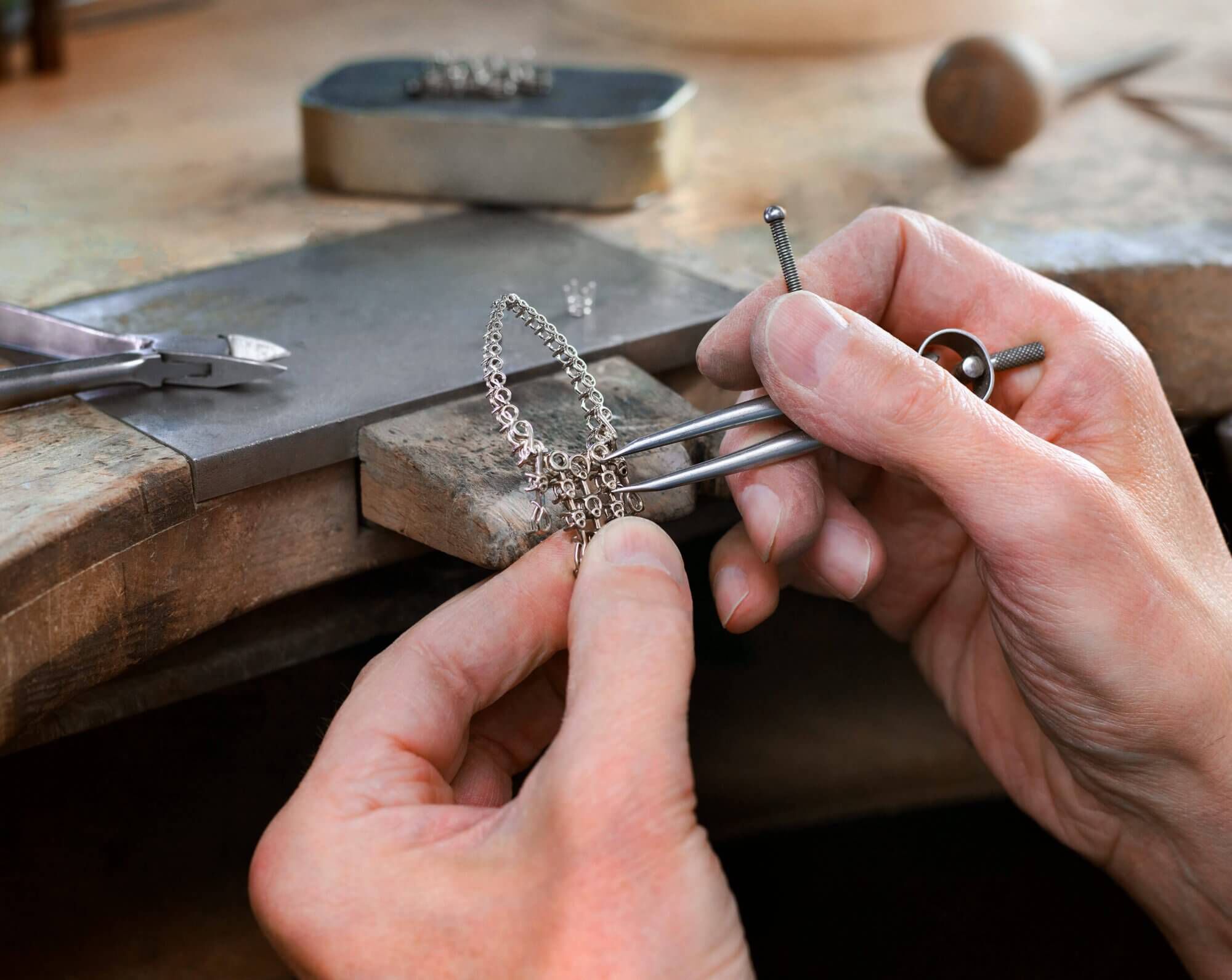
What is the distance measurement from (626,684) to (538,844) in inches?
3.4

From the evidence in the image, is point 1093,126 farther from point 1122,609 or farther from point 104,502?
point 104,502

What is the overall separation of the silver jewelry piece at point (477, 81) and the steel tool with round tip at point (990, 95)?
0.44 m

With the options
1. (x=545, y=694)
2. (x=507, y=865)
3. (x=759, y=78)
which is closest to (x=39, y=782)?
(x=545, y=694)

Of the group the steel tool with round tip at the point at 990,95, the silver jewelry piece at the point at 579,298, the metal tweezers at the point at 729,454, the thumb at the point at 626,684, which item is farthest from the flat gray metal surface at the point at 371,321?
the steel tool with round tip at the point at 990,95

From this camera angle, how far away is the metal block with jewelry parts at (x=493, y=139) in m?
1.21

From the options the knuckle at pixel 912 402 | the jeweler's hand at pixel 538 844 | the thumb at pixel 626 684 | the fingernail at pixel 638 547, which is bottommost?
the jeweler's hand at pixel 538 844

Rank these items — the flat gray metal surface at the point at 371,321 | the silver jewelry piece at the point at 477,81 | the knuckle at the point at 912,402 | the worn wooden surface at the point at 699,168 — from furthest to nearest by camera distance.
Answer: the silver jewelry piece at the point at 477,81 → the worn wooden surface at the point at 699,168 → the flat gray metal surface at the point at 371,321 → the knuckle at the point at 912,402

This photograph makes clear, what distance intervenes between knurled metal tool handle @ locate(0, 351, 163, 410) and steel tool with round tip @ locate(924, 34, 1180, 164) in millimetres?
930

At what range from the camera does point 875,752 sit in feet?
4.00

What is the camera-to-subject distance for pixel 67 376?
0.82 meters

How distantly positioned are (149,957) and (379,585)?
12.7 inches

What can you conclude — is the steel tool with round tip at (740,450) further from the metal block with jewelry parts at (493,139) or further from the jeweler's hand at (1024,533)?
the metal block with jewelry parts at (493,139)

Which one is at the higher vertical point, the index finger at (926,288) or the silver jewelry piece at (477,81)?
the silver jewelry piece at (477,81)

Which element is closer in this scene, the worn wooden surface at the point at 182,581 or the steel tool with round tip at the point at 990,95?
the worn wooden surface at the point at 182,581
